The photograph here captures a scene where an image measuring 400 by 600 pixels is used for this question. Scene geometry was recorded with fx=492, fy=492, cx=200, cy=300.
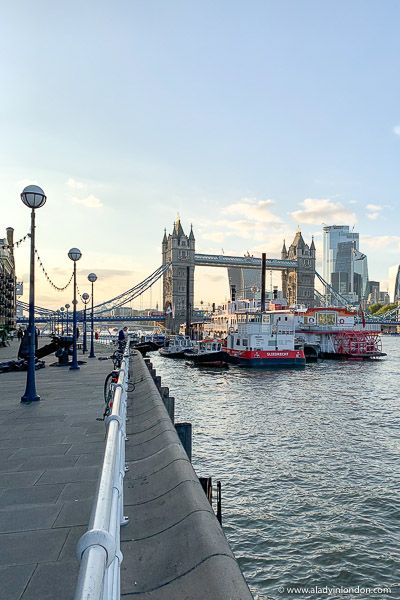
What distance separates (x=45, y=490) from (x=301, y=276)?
176 m

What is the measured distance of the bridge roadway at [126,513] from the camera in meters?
3.46

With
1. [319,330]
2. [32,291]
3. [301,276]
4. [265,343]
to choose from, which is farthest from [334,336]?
[301,276]

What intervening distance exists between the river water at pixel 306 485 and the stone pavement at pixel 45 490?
416cm

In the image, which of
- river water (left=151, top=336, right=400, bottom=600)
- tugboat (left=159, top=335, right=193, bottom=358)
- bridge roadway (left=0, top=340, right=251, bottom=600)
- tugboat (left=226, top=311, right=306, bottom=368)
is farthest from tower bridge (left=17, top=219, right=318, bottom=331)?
bridge roadway (left=0, top=340, right=251, bottom=600)

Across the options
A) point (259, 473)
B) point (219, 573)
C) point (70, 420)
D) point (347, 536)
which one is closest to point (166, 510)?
point (219, 573)

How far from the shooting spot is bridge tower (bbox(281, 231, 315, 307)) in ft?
573

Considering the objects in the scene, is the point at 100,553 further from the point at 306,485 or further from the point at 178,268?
the point at 178,268

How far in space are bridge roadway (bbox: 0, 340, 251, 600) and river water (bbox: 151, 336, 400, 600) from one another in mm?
4035

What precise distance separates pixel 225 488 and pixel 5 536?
31.7 feet

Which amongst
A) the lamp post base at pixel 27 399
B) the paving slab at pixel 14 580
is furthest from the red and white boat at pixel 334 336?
the paving slab at pixel 14 580

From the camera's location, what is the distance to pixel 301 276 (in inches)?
6978

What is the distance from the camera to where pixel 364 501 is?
12.5 metres

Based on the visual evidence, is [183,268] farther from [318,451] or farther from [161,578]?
[161,578]

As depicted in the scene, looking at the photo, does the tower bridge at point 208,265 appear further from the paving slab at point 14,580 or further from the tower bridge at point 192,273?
the paving slab at point 14,580
